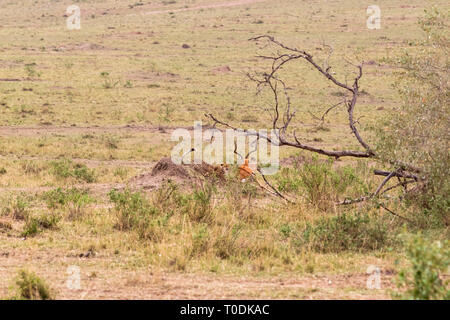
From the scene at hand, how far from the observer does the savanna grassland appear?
6.24 m

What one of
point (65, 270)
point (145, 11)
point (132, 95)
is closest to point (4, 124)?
point (132, 95)

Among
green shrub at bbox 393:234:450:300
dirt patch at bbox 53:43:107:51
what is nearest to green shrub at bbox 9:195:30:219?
green shrub at bbox 393:234:450:300

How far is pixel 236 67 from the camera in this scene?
116 feet

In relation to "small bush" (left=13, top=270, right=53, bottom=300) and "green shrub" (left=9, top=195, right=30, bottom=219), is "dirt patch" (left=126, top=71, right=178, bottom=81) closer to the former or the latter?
"green shrub" (left=9, top=195, right=30, bottom=219)

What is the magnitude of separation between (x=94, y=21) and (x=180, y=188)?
1901 inches

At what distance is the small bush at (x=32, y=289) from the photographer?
17.4 ft

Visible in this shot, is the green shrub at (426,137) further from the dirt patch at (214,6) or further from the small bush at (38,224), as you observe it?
the dirt patch at (214,6)

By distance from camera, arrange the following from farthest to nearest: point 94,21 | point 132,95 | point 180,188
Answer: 1. point 94,21
2. point 132,95
3. point 180,188

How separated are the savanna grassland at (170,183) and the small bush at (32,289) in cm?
12

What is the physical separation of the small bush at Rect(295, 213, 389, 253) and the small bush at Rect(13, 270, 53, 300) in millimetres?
2893

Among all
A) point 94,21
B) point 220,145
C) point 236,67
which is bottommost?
point 220,145

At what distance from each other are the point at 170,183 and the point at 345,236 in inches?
116

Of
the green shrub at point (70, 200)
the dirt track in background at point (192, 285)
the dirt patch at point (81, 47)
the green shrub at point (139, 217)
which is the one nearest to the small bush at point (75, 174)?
the green shrub at point (70, 200)
